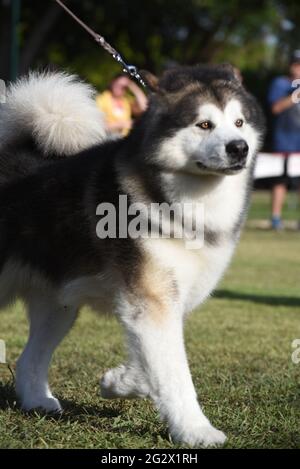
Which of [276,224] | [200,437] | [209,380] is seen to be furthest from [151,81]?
[276,224]

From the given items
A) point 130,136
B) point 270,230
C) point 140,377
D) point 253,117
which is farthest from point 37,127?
point 270,230

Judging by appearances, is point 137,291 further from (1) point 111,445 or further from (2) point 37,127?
(2) point 37,127

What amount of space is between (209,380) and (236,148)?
1584 mm

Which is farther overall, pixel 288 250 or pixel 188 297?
pixel 288 250

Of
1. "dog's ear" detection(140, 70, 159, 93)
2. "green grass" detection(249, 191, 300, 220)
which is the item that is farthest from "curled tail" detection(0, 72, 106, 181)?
"green grass" detection(249, 191, 300, 220)

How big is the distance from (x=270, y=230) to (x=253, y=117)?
9.72 m

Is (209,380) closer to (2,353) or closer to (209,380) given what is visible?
(209,380)

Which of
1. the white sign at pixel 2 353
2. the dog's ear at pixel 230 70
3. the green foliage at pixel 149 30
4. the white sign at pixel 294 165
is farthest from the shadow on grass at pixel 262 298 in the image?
the green foliage at pixel 149 30

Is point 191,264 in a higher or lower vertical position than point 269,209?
lower

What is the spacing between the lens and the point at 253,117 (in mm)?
3424

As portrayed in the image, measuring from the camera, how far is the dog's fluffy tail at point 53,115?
13.1ft

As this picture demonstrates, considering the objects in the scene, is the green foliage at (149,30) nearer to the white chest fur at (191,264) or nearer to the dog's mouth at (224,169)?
the white chest fur at (191,264)

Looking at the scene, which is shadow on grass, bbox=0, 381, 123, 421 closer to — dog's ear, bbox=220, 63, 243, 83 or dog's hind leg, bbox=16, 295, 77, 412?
dog's hind leg, bbox=16, 295, 77, 412

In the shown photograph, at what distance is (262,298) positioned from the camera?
24.4ft
